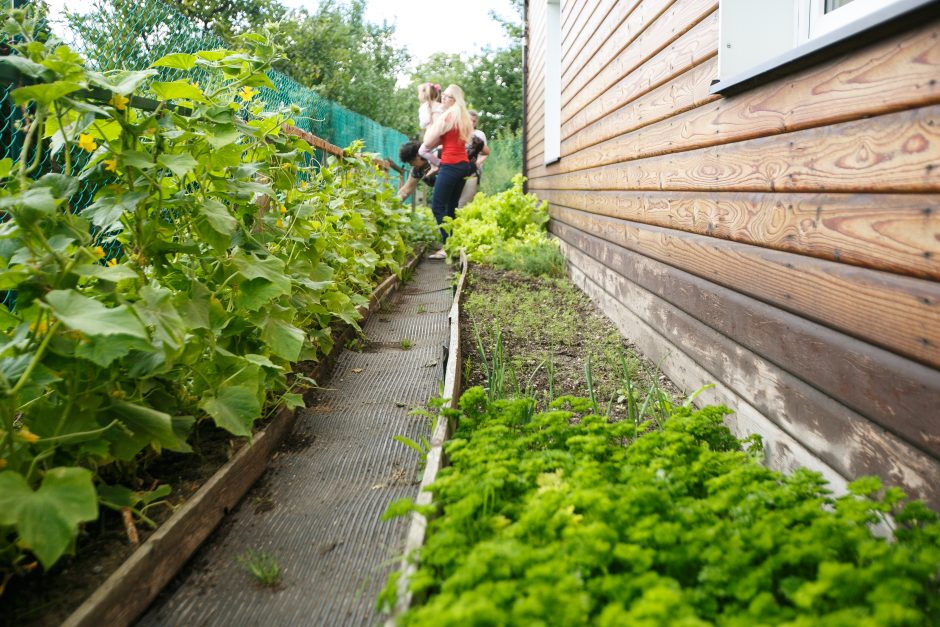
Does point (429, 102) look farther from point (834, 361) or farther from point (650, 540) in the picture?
point (650, 540)

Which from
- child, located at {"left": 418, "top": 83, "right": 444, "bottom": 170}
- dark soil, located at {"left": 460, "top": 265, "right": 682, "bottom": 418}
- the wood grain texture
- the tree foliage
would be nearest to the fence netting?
dark soil, located at {"left": 460, "top": 265, "right": 682, "bottom": 418}

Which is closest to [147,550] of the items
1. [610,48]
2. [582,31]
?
[610,48]

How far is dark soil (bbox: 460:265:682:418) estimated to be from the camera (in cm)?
293

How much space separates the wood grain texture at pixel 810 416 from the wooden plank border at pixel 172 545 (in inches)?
63.2

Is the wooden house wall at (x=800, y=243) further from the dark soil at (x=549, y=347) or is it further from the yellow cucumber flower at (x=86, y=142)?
the yellow cucumber flower at (x=86, y=142)

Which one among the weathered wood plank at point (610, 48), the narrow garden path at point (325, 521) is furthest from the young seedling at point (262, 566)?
the weathered wood plank at point (610, 48)

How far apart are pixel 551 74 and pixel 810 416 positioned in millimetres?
7115

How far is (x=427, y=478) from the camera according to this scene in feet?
6.13

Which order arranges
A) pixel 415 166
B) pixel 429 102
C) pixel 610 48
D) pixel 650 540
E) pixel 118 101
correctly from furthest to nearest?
pixel 415 166 → pixel 429 102 → pixel 610 48 → pixel 118 101 → pixel 650 540

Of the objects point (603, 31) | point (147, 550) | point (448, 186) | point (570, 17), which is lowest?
point (147, 550)

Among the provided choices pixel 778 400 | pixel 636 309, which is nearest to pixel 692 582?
pixel 778 400

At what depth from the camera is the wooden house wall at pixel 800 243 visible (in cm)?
146

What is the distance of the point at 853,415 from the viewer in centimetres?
168

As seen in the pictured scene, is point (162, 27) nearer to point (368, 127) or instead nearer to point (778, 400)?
point (778, 400)
